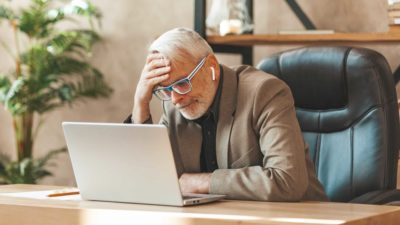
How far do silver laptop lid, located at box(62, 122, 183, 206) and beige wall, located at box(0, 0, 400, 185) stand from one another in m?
2.17

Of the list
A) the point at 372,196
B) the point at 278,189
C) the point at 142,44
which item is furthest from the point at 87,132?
the point at 142,44

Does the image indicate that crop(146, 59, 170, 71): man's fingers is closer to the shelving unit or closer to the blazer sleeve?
the blazer sleeve

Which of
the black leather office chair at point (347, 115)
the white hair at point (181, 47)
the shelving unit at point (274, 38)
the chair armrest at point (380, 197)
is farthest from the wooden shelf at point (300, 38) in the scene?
the white hair at point (181, 47)

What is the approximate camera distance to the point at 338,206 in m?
2.16

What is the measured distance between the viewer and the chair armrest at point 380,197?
2.61 m

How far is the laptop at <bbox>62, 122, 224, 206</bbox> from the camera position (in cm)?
215

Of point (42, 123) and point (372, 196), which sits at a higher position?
point (372, 196)

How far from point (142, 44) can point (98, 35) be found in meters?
0.29

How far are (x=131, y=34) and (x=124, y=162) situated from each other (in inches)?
110

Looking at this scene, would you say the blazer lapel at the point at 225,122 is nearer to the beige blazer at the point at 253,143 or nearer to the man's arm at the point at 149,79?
the beige blazer at the point at 253,143

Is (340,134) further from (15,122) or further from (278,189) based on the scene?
(15,122)

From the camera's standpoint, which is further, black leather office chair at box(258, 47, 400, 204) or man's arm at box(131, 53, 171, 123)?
black leather office chair at box(258, 47, 400, 204)

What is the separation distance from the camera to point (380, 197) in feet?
8.65

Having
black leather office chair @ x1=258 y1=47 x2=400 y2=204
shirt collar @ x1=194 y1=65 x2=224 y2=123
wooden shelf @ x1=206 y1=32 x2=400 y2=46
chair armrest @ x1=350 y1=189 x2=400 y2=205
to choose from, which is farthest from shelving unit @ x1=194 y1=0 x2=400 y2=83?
shirt collar @ x1=194 y1=65 x2=224 y2=123
